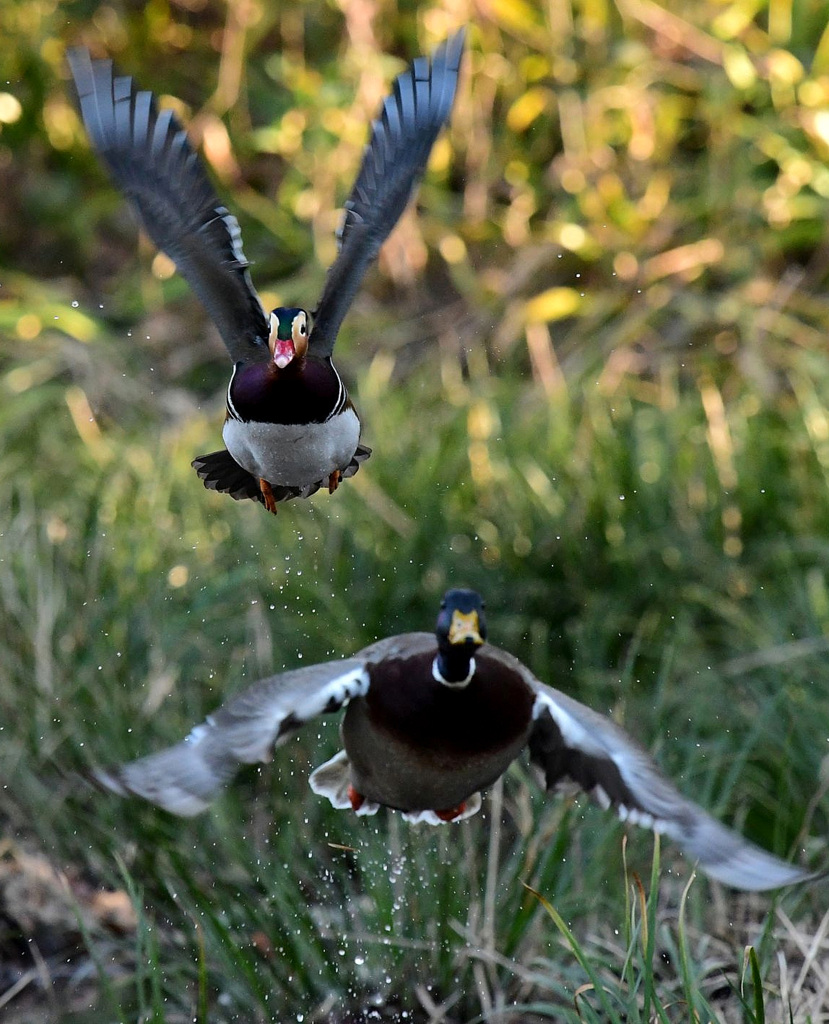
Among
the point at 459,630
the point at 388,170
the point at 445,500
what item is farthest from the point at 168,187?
the point at 445,500

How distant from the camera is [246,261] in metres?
2.36

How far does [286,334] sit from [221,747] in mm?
629

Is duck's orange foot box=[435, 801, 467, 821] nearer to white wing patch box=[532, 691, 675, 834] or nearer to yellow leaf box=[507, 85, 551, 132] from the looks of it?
white wing patch box=[532, 691, 675, 834]

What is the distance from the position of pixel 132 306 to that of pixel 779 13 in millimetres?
2719

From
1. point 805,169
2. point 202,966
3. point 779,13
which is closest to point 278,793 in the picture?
point 202,966

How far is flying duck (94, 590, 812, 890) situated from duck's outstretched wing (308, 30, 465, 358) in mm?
474

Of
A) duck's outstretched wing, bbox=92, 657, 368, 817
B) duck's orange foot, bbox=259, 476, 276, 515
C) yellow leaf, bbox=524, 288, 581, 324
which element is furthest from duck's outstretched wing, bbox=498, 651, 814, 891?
yellow leaf, bbox=524, 288, 581, 324

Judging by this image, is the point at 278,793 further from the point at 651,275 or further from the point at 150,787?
the point at 651,275

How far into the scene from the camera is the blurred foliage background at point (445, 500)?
3.15m

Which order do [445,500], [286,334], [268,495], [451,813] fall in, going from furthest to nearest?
[445,500] < [451,813] < [268,495] < [286,334]

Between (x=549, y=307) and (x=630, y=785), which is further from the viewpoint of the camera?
(x=549, y=307)

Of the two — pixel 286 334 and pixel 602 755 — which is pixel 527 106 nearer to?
pixel 602 755

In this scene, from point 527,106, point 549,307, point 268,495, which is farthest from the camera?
point 527,106

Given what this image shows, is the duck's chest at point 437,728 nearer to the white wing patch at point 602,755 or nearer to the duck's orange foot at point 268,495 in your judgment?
the white wing patch at point 602,755
